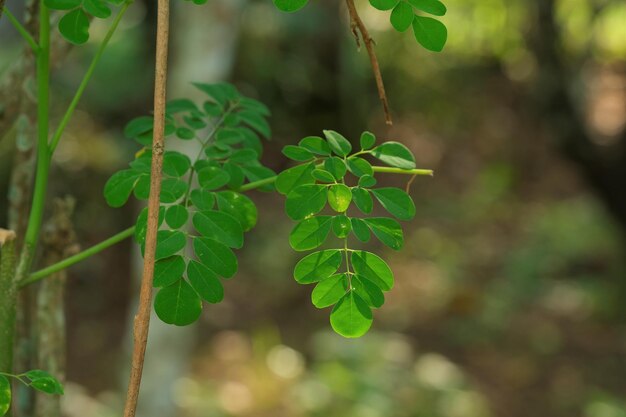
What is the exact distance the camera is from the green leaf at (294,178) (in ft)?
2.56

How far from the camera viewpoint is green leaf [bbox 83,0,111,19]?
0.83 metres

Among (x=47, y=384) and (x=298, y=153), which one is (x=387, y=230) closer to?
(x=298, y=153)

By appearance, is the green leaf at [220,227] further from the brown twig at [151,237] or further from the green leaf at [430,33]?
the green leaf at [430,33]

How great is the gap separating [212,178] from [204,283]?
131 mm

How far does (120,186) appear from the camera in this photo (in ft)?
2.71

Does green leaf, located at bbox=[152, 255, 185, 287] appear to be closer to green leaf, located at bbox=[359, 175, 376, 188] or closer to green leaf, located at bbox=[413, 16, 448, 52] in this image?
green leaf, located at bbox=[359, 175, 376, 188]

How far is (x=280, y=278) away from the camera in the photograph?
5.59m

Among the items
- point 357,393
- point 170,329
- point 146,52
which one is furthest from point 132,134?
point 146,52

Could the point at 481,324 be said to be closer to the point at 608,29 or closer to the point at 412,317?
the point at 412,317

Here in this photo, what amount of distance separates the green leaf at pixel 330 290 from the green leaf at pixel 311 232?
4 centimetres

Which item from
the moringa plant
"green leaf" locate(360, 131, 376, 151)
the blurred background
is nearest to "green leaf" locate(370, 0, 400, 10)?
the moringa plant

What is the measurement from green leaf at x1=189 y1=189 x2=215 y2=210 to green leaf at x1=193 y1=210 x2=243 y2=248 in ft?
0.07

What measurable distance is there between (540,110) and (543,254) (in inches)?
59.1

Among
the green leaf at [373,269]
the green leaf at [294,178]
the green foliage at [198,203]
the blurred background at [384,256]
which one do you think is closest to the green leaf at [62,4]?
the green foliage at [198,203]
